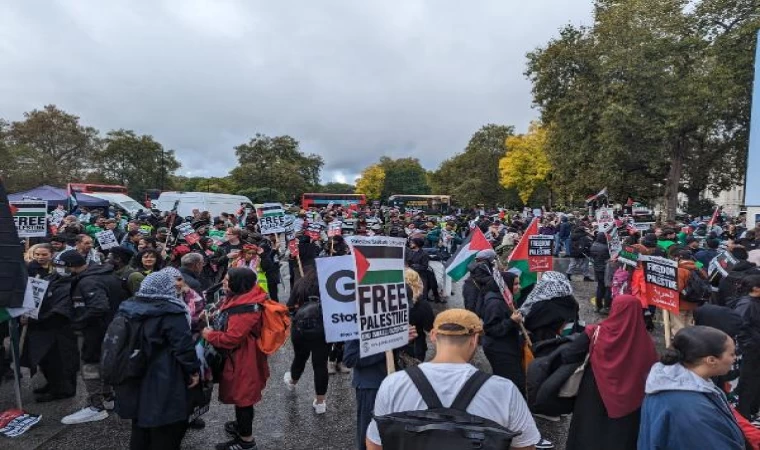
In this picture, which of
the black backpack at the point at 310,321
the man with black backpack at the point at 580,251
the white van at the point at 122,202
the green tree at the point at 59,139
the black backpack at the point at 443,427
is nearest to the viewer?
the black backpack at the point at 443,427

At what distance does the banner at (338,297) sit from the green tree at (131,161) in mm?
71139

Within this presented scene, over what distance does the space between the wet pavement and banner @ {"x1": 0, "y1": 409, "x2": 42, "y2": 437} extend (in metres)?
0.07

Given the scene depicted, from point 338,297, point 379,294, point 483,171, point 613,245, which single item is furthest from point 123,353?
point 483,171

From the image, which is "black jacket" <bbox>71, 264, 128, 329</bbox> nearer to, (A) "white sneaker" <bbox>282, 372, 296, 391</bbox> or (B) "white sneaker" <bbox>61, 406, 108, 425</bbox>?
(B) "white sneaker" <bbox>61, 406, 108, 425</bbox>

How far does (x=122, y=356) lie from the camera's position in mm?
3793

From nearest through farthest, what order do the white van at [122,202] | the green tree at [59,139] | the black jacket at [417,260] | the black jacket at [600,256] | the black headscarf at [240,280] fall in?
the black headscarf at [240,280]
the black jacket at [417,260]
the black jacket at [600,256]
the white van at [122,202]
the green tree at [59,139]

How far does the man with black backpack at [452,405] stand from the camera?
2.24 m

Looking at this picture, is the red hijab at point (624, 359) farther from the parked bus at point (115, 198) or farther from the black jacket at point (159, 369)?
the parked bus at point (115, 198)

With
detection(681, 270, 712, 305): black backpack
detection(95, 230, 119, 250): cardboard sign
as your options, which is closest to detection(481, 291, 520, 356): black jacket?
detection(681, 270, 712, 305): black backpack

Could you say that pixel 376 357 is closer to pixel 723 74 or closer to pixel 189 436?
pixel 189 436

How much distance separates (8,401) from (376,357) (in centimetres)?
520

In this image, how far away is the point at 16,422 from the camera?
5547 millimetres

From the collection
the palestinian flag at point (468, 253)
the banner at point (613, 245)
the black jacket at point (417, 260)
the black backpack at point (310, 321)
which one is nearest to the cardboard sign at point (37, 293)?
the black backpack at point (310, 321)

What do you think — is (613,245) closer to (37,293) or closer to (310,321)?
(310,321)
